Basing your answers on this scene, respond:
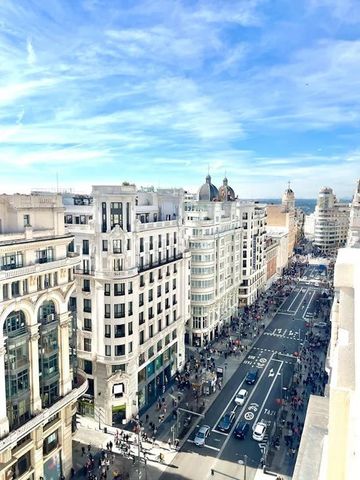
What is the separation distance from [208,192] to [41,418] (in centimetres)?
7877

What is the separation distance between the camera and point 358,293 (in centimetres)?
701

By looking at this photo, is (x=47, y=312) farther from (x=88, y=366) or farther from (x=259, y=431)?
(x=259, y=431)

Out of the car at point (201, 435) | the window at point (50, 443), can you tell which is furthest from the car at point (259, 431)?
the window at point (50, 443)

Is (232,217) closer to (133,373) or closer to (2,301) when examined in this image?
(133,373)

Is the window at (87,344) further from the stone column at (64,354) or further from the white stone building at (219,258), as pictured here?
the white stone building at (219,258)

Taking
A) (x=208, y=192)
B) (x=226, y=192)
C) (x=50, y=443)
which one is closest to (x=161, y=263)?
(x=50, y=443)

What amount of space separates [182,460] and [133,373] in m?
12.8

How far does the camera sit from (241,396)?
59.8m

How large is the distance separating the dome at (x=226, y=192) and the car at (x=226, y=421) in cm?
7118

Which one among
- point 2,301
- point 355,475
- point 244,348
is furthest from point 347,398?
point 244,348

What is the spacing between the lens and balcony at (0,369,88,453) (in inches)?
1364

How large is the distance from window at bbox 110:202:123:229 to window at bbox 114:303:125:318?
1007 centimetres

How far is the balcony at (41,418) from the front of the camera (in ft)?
114

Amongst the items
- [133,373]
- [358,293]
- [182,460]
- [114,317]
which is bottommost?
[182,460]
